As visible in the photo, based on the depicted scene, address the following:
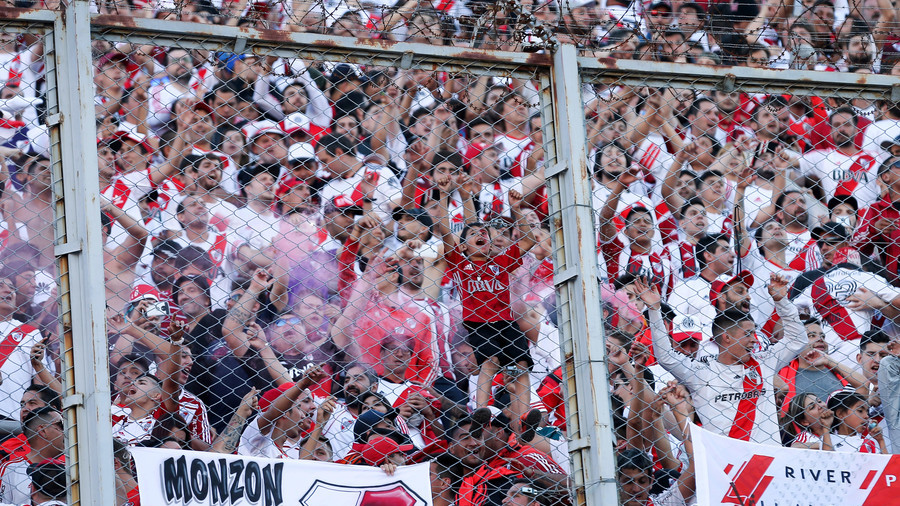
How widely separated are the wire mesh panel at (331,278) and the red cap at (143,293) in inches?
0.6

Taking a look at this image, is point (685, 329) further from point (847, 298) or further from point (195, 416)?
point (195, 416)

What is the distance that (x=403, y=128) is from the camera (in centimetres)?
714

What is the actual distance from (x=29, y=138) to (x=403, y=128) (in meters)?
2.36

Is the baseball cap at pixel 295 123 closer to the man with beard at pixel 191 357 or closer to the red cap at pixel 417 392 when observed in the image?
the man with beard at pixel 191 357

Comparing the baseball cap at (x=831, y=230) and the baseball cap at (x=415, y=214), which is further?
the baseball cap at (x=831, y=230)

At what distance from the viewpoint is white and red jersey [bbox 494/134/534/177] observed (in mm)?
7340

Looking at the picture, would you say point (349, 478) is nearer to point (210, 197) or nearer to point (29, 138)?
point (210, 197)

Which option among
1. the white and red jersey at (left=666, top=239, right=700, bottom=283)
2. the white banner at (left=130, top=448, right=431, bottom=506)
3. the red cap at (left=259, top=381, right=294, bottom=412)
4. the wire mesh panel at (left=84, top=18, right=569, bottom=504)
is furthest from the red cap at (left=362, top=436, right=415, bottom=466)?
the white and red jersey at (left=666, top=239, right=700, bottom=283)

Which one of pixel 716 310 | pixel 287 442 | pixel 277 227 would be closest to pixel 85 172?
pixel 287 442

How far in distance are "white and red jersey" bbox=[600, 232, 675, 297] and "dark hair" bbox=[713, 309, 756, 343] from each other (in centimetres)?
43

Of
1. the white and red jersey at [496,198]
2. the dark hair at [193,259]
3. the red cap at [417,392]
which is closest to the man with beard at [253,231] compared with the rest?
the dark hair at [193,259]

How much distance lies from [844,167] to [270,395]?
453cm

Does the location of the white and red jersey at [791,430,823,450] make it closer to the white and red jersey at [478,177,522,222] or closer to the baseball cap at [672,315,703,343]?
the baseball cap at [672,315,703,343]

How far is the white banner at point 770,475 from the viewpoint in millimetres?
3480
